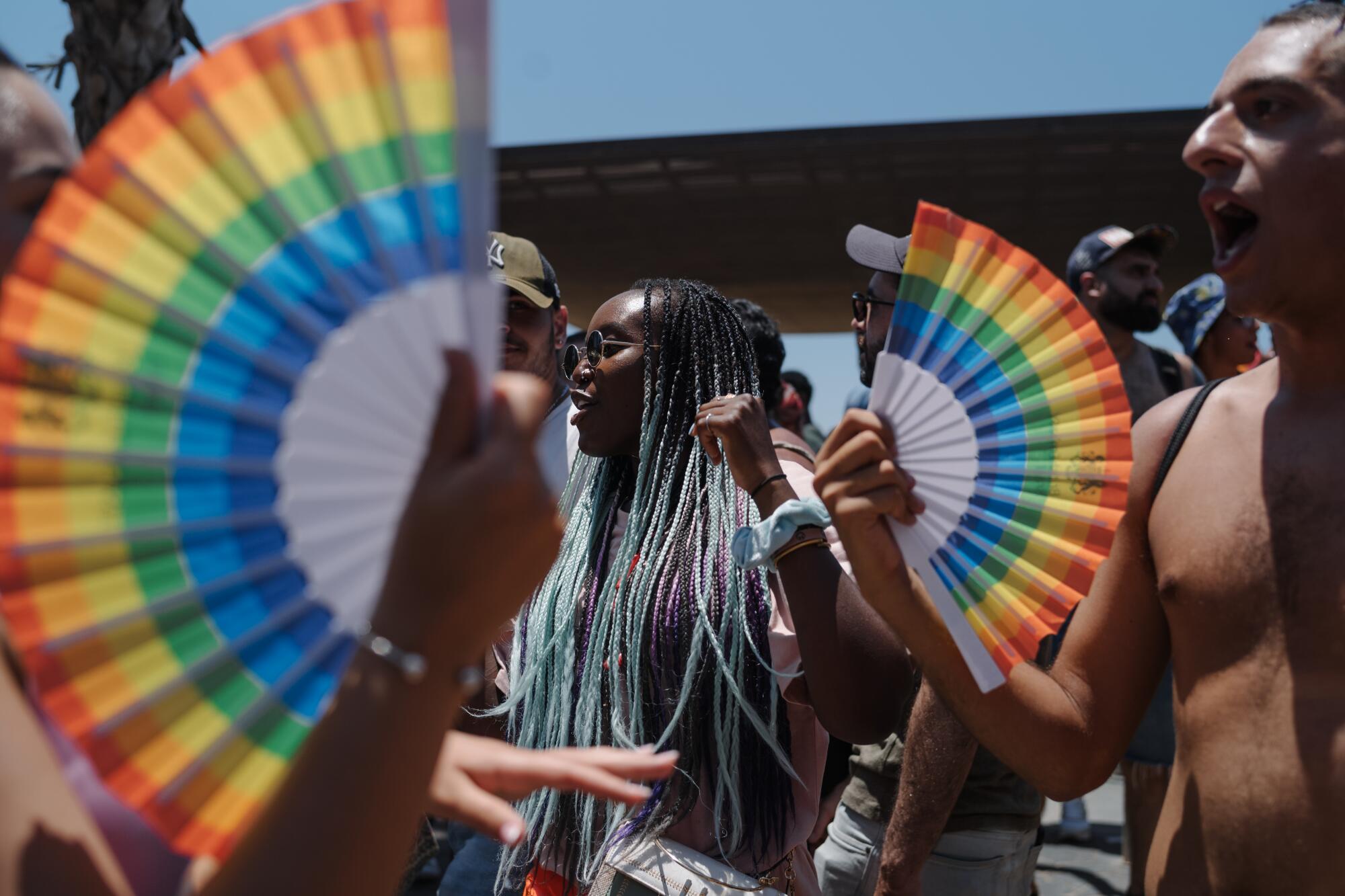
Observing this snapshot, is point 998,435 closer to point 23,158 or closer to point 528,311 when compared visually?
point 23,158

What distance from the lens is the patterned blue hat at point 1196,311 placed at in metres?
4.46

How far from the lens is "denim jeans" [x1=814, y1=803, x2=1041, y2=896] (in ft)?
8.45

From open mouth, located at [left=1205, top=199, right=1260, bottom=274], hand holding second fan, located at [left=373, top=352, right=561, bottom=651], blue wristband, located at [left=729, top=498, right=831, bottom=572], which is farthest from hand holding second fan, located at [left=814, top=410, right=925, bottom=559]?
hand holding second fan, located at [left=373, top=352, right=561, bottom=651]

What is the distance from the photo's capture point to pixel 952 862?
2592mm

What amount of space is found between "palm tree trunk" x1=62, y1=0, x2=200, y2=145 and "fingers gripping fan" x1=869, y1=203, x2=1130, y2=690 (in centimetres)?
428

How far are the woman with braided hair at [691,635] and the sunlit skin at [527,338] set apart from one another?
2.16 feet

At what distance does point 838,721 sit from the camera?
1.80 meters

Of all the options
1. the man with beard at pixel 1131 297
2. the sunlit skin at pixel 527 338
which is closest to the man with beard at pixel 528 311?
the sunlit skin at pixel 527 338

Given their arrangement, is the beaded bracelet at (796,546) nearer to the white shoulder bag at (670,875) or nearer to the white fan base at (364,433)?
the white shoulder bag at (670,875)

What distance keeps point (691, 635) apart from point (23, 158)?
1395 millimetres

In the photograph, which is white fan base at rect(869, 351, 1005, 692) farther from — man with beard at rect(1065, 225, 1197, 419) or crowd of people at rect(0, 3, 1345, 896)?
man with beard at rect(1065, 225, 1197, 419)

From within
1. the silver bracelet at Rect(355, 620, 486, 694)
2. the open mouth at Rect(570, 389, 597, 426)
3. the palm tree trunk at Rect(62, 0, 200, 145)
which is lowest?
the silver bracelet at Rect(355, 620, 486, 694)

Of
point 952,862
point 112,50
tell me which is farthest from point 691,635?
point 112,50

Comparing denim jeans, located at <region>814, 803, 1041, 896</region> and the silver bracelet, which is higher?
the silver bracelet
